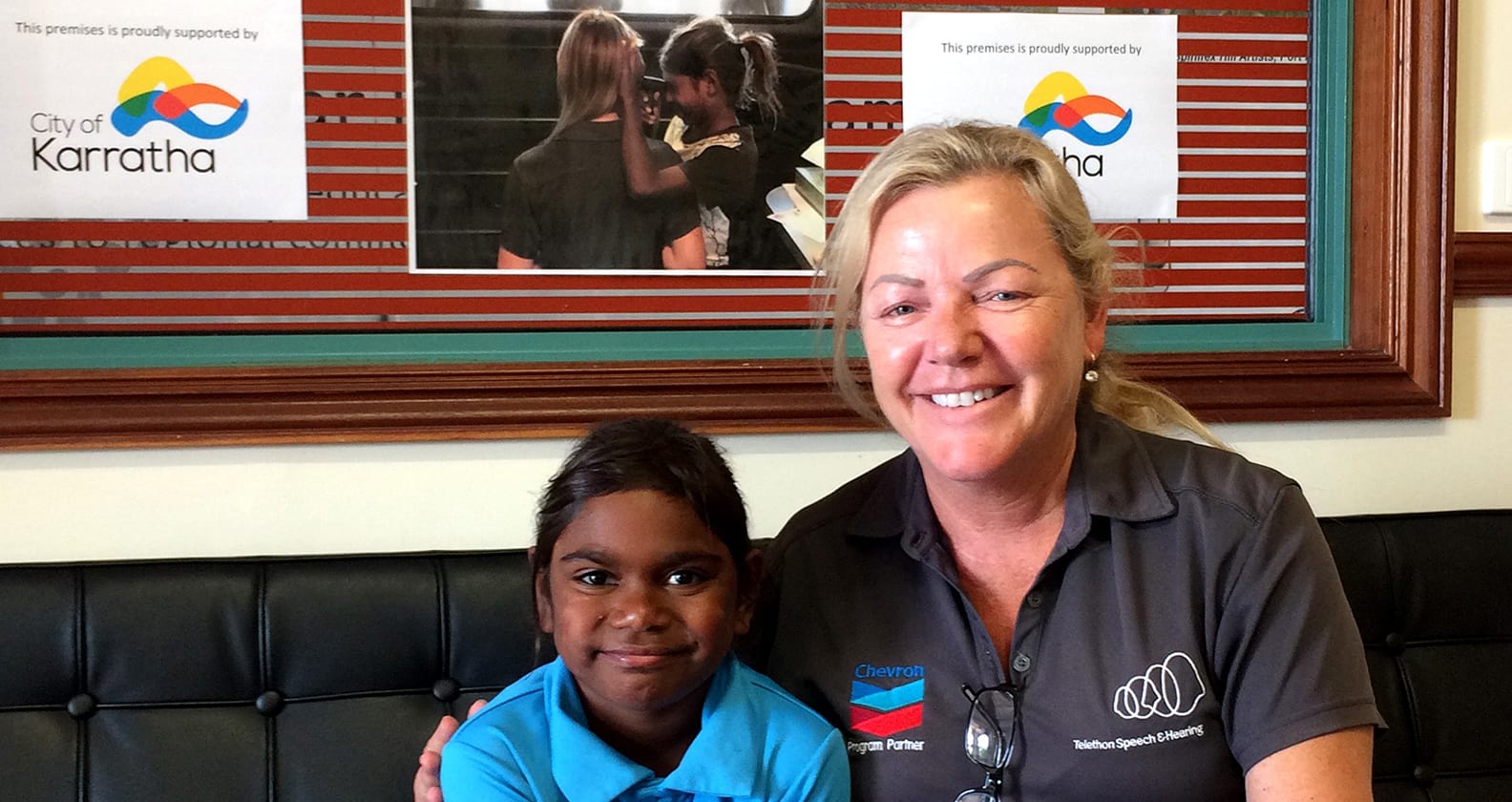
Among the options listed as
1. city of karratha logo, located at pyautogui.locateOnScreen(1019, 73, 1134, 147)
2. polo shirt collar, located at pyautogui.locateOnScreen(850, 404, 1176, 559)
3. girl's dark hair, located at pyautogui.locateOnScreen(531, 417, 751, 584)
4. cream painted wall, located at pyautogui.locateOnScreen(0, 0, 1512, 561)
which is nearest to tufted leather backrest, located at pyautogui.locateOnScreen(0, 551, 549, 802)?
cream painted wall, located at pyautogui.locateOnScreen(0, 0, 1512, 561)

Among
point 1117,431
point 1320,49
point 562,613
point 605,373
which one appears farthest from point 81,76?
point 1320,49

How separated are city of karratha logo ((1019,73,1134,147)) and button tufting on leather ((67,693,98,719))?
1.55 metres

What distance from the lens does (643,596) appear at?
136 cm

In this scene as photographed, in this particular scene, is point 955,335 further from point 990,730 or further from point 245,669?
point 245,669

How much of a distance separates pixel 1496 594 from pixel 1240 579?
822 mm

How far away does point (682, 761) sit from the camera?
137 centimetres

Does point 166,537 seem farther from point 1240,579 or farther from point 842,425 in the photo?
point 1240,579

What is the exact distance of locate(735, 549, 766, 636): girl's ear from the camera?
1.49 metres

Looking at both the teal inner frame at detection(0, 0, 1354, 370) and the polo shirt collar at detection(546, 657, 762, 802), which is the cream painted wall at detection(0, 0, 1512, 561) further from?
the polo shirt collar at detection(546, 657, 762, 802)

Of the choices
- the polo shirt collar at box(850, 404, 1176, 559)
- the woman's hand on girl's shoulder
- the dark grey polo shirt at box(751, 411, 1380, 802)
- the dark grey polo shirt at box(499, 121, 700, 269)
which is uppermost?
the dark grey polo shirt at box(499, 121, 700, 269)

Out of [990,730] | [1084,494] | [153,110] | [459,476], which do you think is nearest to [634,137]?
[459,476]

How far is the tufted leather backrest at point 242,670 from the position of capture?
1.64m

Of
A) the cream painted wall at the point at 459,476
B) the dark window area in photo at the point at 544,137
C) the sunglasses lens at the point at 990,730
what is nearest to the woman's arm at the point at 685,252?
the dark window area in photo at the point at 544,137

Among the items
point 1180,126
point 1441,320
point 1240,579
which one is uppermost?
point 1180,126
